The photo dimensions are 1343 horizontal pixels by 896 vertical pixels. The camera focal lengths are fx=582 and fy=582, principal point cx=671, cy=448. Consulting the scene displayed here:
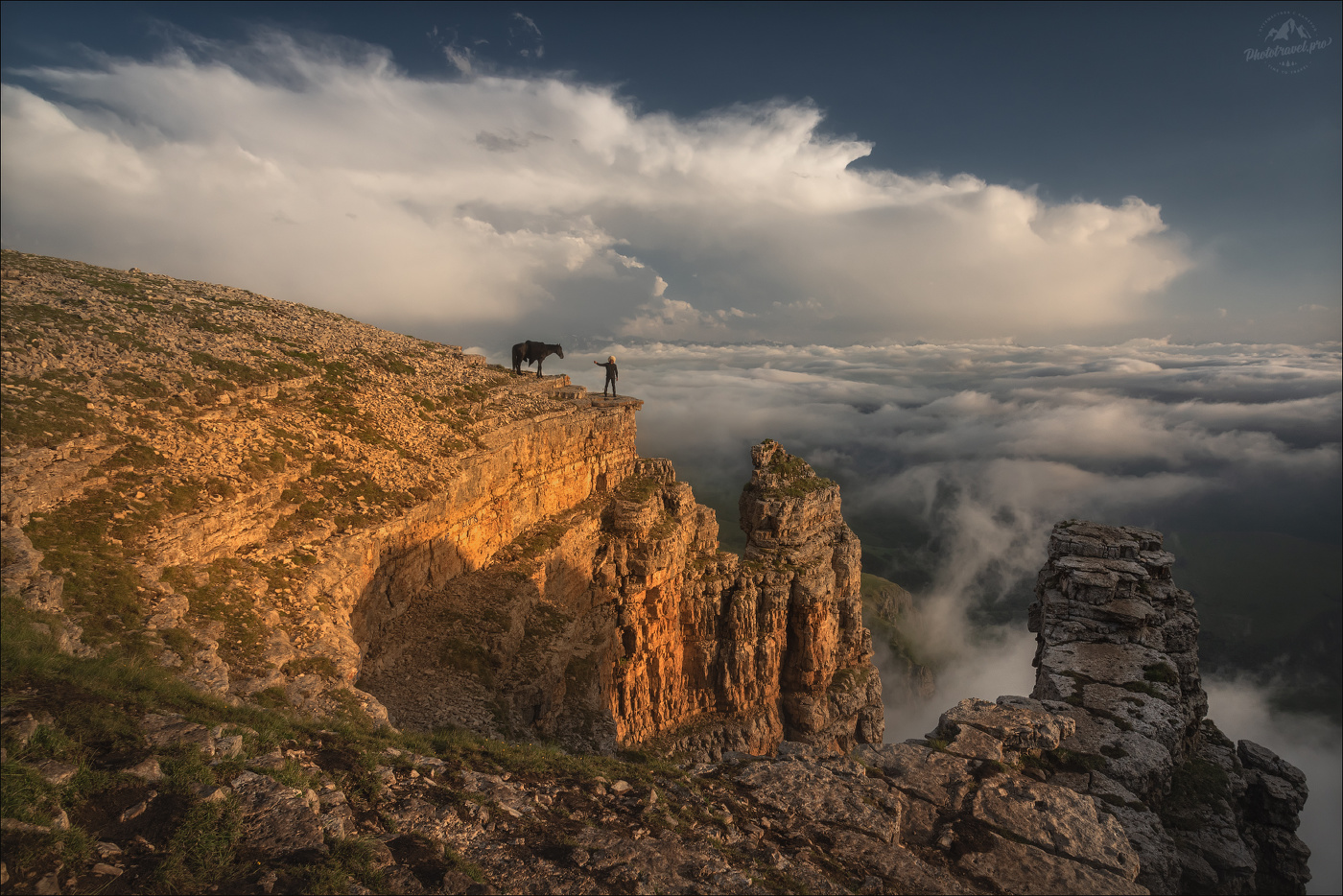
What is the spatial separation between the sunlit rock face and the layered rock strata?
25.4 m

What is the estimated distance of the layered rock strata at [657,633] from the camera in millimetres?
30922

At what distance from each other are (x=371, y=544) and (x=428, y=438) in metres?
9.42

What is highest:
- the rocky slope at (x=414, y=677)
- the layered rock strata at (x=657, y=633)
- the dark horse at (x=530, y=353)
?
the dark horse at (x=530, y=353)

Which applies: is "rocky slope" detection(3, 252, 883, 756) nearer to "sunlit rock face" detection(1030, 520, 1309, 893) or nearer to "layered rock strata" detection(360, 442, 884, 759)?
"layered rock strata" detection(360, 442, 884, 759)

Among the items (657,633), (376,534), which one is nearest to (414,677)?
(376,534)

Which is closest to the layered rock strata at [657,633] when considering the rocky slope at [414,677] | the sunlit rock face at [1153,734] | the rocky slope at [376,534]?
the rocky slope at [376,534]

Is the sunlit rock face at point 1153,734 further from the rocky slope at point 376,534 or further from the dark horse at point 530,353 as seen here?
the dark horse at point 530,353

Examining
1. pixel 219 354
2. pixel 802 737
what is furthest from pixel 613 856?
pixel 802 737

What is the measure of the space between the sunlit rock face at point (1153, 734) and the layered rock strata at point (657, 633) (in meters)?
25.4

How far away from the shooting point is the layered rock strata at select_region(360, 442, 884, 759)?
101 ft

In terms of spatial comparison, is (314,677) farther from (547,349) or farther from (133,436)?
(547,349)

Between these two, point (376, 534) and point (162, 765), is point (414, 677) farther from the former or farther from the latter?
point (162, 765)

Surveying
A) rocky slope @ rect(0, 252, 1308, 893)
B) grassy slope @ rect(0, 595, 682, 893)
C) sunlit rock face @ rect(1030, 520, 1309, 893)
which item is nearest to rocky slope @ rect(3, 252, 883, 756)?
rocky slope @ rect(0, 252, 1308, 893)

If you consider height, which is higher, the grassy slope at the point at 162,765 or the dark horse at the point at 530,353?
the dark horse at the point at 530,353
